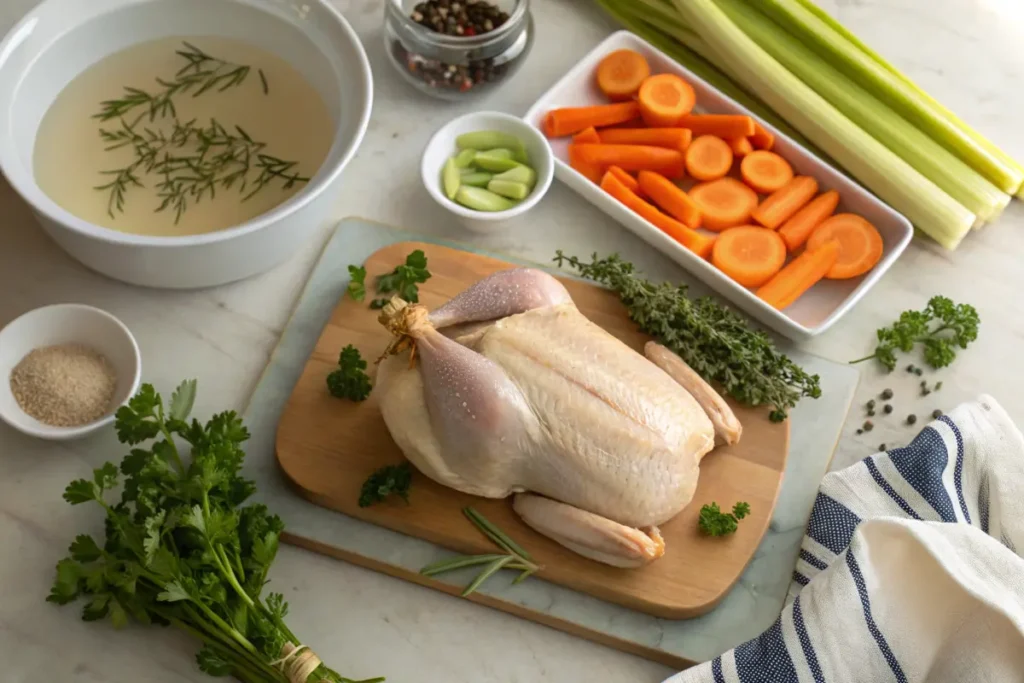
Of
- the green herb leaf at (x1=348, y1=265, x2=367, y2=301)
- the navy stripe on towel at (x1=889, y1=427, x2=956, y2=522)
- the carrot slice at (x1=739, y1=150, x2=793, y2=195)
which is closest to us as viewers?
the navy stripe on towel at (x1=889, y1=427, x2=956, y2=522)

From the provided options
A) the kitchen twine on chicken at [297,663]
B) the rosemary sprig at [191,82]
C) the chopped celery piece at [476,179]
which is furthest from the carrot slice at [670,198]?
the kitchen twine on chicken at [297,663]

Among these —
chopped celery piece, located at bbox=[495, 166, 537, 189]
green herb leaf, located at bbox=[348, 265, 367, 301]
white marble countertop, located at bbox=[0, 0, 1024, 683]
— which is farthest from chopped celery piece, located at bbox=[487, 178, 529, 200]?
green herb leaf, located at bbox=[348, 265, 367, 301]

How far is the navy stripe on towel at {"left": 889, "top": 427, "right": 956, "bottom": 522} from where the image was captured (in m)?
1.98

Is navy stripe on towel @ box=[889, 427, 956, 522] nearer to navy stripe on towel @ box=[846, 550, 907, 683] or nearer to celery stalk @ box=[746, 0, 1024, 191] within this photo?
navy stripe on towel @ box=[846, 550, 907, 683]

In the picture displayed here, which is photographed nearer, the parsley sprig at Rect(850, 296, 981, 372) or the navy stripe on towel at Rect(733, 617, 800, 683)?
the navy stripe on towel at Rect(733, 617, 800, 683)

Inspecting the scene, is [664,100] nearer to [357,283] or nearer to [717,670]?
[357,283]

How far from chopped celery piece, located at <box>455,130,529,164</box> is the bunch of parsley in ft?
2.81

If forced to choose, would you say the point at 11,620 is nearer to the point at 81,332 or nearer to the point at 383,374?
the point at 81,332

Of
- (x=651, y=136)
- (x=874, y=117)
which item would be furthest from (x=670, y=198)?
(x=874, y=117)

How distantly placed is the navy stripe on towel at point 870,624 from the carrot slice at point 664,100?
1.11 metres

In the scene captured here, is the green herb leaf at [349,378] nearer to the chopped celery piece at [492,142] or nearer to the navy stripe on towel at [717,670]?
the chopped celery piece at [492,142]

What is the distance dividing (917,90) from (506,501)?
1.38 m

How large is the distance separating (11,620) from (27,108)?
99 centimetres

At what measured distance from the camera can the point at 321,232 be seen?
2385mm
